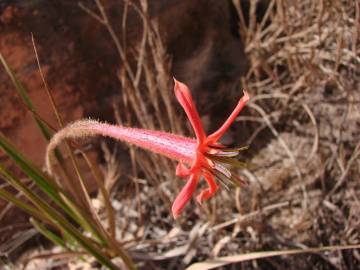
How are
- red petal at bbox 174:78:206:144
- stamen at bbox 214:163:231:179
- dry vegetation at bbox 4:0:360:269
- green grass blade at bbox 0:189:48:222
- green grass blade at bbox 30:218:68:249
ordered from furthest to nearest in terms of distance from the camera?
dry vegetation at bbox 4:0:360:269 < green grass blade at bbox 30:218:68:249 < green grass blade at bbox 0:189:48:222 < stamen at bbox 214:163:231:179 < red petal at bbox 174:78:206:144

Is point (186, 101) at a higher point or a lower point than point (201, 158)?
higher

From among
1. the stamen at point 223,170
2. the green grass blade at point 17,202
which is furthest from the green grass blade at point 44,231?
the stamen at point 223,170

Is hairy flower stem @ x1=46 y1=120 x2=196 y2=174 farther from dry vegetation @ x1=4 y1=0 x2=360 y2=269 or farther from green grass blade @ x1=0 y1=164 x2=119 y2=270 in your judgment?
dry vegetation @ x1=4 y1=0 x2=360 y2=269

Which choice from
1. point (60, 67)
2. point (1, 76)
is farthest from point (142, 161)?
→ point (1, 76)

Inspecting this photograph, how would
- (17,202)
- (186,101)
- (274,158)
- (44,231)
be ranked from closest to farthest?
(186,101) < (17,202) < (44,231) < (274,158)

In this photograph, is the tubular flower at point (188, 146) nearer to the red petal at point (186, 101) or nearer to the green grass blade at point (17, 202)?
the red petal at point (186, 101)

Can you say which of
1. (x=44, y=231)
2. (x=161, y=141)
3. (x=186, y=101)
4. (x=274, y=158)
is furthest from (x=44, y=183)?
(x=274, y=158)

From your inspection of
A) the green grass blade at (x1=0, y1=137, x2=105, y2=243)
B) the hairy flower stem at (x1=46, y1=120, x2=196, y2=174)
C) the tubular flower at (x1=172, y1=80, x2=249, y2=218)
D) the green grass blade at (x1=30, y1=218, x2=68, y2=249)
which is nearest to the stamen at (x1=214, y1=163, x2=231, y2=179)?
the tubular flower at (x1=172, y1=80, x2=249, y2=218)

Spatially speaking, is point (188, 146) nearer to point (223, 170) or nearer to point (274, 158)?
point (223, 170)

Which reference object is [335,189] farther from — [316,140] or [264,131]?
[264,131]
